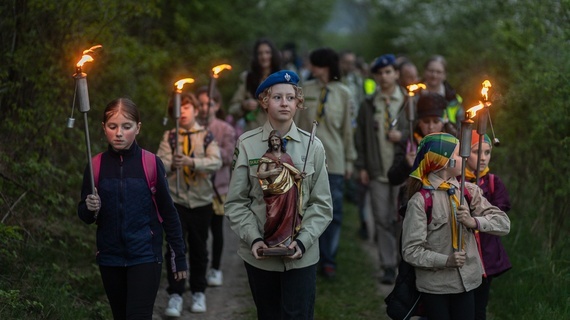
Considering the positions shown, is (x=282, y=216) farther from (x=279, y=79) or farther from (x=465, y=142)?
(x=465, y=142)

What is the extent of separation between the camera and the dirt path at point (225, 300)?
26.0 feet

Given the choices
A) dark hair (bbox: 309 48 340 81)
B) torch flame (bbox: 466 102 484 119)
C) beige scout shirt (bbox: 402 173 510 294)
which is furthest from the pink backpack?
dark hair (bbox: 309 48 340 81)

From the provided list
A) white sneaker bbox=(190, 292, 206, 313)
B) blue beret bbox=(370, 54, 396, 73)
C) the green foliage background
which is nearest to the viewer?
the green foliage background

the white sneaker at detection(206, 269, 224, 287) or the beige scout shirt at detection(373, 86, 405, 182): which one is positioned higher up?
the beige scout shirt at detection(373, 86, 405, 182)

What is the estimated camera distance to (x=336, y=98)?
9.41 meters

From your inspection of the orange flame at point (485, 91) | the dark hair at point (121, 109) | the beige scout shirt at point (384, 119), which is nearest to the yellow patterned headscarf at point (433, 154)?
the orange flame at point (485, 91)

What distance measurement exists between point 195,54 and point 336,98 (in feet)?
24.7

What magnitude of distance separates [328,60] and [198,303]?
9.81 ft

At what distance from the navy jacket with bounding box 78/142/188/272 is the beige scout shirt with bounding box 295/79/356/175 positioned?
3.83m

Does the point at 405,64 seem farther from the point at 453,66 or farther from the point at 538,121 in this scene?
the point at 453,66

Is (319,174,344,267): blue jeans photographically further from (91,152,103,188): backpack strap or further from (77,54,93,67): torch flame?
(77,54,93,67): torch flame

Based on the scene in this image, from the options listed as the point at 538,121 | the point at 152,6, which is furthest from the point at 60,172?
the point at 538,121

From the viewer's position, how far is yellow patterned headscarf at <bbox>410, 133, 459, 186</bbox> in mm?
5750

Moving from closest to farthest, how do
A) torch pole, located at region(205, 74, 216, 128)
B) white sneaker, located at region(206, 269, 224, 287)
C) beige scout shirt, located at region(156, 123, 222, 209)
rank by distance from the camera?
beige scout shirt, located at region(156, 123, 222, 209), torch pole, located at region(205, 74, 216, 128), white sneaker, located at region(206, 269, 224, 287)
